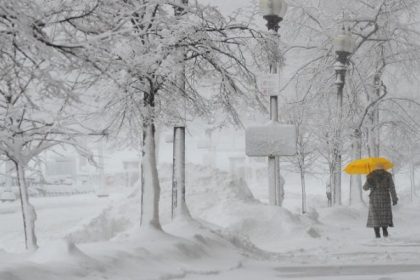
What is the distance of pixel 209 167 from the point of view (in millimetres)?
20453

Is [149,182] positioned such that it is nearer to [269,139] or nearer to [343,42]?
[269,139]

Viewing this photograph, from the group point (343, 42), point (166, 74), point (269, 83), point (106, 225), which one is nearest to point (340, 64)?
point (343, 42)

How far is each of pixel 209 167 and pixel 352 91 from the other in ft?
27.6

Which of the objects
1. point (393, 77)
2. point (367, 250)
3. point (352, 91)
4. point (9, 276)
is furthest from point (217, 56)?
point (393, 77)

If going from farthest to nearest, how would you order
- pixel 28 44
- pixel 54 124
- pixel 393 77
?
pixel 393 77 → pixel 54 124 → pixel 28 44

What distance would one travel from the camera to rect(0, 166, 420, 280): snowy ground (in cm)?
752

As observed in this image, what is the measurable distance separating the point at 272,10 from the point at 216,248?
18.5 feet

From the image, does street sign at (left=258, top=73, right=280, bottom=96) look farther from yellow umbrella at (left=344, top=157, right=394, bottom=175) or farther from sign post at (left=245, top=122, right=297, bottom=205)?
yellow umbrella at (left=344, top=157, right=394, bottom=175)

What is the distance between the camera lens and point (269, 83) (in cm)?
1361

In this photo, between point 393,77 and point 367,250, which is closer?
point 367,250

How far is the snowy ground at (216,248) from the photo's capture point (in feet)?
24.7

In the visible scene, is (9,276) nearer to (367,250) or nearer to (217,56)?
(217,56)

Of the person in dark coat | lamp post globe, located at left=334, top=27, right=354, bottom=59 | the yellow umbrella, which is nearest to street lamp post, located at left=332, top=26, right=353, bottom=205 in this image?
lamp post globe, located at left=334, top=27, right=354, bottom=59

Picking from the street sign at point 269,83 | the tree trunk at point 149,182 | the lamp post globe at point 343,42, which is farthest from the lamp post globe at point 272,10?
the lamp post globe at point 343,42
